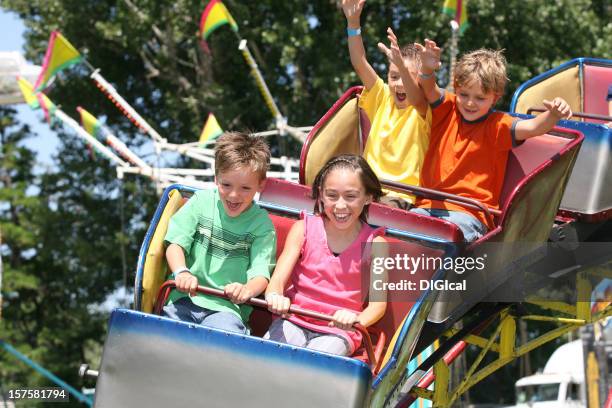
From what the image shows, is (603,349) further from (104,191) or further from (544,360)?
(544,360)

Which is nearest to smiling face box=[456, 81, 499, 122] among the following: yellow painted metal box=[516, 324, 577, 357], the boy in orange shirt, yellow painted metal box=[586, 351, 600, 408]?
the boy in orange shirt

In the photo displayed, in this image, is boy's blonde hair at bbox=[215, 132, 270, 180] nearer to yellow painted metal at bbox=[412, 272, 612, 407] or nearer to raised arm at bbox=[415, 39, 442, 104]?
raised arm at bbox=[415, 39, 442, 104]

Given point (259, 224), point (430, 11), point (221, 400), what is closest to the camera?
point (221, 400)

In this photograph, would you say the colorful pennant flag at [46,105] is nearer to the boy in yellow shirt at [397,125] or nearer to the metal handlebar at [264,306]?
the boy in yellow shirt at [397,125]

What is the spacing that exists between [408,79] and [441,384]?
169cm

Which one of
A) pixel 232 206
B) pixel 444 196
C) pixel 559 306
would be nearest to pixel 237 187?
pixel 232 206

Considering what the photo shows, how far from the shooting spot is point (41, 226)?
20.7 metres

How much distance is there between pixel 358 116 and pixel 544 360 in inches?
759

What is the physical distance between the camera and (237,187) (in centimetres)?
429

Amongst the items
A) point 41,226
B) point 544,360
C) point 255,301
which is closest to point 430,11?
point 41,226

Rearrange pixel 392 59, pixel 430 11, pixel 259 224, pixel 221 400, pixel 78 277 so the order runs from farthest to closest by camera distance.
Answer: pixel 78 277 → pixel 430 11 → pixel 392 59 → pixel 259 224 → pixel 221 400

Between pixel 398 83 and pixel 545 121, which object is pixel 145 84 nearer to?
pixel 398 83

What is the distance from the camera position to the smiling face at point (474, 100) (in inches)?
200

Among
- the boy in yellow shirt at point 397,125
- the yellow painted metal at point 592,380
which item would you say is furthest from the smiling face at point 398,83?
the yellow painted metal at point 592,380
